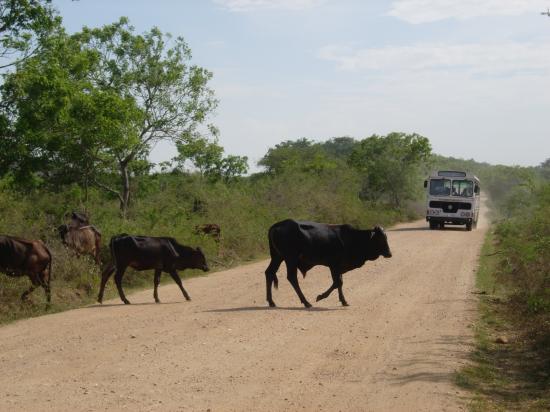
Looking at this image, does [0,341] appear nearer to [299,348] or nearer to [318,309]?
[299,348]

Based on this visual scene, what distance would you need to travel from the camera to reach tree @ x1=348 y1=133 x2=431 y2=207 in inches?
→ 2219

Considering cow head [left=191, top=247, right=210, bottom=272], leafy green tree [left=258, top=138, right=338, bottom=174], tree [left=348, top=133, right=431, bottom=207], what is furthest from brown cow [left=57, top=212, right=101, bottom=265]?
tree [left=348, top=133, right=431, bottom=207]

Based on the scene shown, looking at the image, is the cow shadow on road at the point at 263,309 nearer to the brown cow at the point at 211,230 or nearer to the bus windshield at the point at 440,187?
the brown cow at the point at 211,230

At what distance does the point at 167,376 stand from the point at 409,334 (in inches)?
180

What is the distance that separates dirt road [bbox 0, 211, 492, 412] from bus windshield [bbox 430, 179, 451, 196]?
80.6 feet

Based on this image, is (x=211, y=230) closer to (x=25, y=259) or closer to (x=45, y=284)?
(x=45, y=284)

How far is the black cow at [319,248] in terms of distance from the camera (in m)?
14.7

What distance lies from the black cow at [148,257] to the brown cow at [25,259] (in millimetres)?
1183

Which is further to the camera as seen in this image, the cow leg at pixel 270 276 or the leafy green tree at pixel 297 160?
the leafy green tree at pixel 297 160

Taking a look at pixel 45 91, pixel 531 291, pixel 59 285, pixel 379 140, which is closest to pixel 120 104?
pixel 45 91

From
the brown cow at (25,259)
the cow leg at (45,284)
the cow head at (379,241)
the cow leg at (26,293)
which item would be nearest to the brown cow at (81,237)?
the cow leg at (45,284)

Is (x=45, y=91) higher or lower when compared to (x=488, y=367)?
higher

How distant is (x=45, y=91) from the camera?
806 inches

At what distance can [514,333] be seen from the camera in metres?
13.1
